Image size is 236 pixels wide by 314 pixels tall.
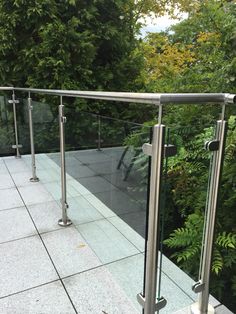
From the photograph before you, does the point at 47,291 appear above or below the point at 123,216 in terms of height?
below

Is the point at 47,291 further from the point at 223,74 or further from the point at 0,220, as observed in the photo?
the point at 223,74

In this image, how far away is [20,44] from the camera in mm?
4730

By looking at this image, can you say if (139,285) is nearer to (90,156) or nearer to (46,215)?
(90,156)

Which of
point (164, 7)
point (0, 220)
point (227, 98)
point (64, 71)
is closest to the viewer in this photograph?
point (227, 98)

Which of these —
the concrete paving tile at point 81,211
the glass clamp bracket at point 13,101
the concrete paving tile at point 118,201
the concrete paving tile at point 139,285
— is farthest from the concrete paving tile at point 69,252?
the glass clamp bracket at point 13,101

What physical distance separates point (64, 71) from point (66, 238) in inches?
125

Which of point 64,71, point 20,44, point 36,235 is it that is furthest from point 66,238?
point 20,44

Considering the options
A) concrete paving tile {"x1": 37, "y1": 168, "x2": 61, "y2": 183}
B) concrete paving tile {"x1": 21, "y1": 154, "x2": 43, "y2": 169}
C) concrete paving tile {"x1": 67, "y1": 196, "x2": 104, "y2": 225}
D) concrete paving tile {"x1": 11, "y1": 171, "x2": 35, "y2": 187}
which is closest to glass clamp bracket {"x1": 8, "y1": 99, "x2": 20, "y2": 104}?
concrete paving tile {"x1": 21, "y1": 154, "x2": 43, "y2": 169}

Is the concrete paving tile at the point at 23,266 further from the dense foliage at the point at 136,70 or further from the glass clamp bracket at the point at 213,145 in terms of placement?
the glass clamp bracket at the point at 213,145

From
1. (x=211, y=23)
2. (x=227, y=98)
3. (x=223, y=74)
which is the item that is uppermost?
(x=211, y=23)

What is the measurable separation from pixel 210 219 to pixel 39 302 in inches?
42.1

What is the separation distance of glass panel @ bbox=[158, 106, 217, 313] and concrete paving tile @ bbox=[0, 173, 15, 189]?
2.19 metres

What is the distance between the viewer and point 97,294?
168 centimetres

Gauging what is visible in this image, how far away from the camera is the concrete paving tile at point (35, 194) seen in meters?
3.00
